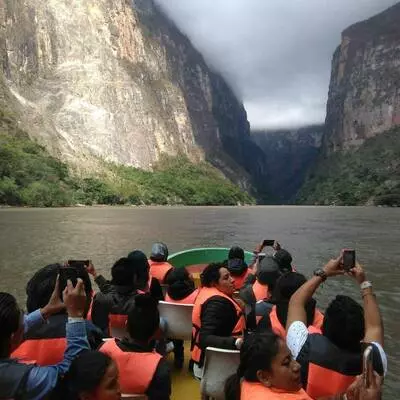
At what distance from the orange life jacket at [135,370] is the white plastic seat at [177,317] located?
2.01 metres

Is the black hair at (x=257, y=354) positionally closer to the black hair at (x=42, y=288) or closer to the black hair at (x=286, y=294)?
the black hair at (x=286, y=294)

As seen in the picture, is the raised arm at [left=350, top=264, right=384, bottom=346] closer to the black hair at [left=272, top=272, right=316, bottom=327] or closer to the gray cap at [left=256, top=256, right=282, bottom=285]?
the black hair at [left=272, top=272, right=316, bottom=327]

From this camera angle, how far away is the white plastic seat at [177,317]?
17.6ft

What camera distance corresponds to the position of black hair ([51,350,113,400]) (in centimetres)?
269

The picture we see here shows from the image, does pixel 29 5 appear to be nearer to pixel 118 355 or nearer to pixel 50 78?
pixel 50 78

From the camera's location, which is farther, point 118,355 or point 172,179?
point 172,179

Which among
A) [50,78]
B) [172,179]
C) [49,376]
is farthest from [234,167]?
[49,376]

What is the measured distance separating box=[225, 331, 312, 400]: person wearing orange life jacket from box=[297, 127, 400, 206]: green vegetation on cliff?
99953 mm

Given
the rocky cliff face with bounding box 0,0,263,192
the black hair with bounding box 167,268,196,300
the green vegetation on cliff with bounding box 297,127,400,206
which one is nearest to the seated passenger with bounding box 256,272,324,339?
the black hair with bounding box 167,268,196,300

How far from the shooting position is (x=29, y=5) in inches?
3777

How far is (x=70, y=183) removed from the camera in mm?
75188

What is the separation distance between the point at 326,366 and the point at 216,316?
1220 mm

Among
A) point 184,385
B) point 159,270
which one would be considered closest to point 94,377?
point 184,385

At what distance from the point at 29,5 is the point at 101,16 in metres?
18.7
